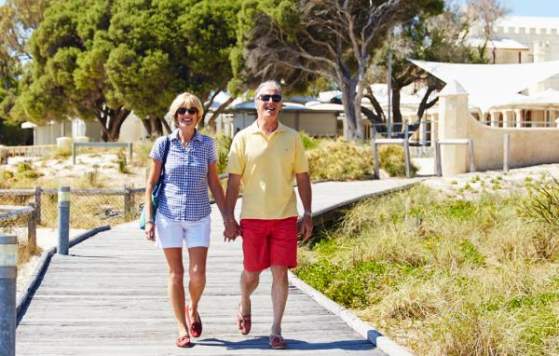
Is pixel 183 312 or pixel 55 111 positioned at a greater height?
pixel 55 111

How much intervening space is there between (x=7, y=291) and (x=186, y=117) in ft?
6.49

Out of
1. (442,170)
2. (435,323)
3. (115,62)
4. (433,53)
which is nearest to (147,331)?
(435,323)

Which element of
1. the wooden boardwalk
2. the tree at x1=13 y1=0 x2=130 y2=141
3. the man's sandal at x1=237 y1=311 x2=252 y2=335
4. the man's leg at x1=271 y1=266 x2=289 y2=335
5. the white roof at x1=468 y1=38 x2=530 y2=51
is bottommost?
the wooden boardwalk

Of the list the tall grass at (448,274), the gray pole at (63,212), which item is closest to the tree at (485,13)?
the tall grass at (448,274)

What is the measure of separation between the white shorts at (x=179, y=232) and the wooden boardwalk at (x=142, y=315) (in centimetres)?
74

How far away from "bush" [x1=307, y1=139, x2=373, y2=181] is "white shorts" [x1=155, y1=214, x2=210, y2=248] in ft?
54.9

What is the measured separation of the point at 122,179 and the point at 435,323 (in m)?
21.1

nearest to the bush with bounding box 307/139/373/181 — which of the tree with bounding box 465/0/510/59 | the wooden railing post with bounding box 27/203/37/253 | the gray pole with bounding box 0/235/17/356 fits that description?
the wooden railing post with bounding box 27/203/37/253

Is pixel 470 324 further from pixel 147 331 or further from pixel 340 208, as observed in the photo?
pixel 340 208

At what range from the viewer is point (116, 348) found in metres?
6.21

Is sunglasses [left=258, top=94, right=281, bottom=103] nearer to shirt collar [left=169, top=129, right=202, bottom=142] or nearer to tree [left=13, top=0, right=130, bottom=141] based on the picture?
shirt collar [left=169, top=129, right=202, bottom=142]

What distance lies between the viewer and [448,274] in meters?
9.65

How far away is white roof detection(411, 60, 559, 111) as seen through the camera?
37.3m

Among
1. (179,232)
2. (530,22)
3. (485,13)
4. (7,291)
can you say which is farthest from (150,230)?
(530,22)
